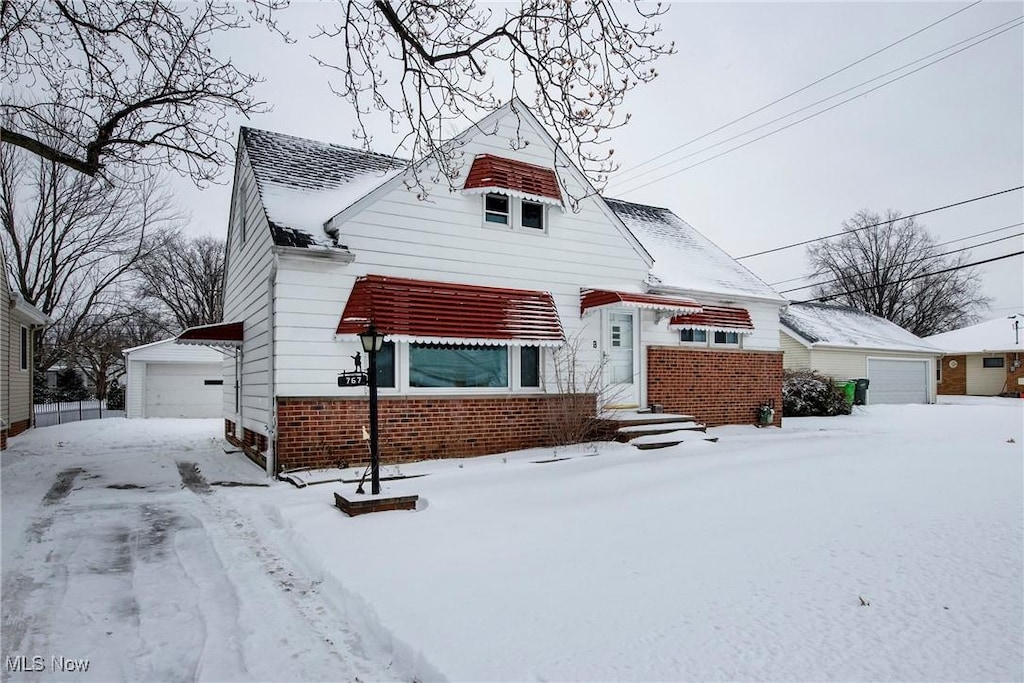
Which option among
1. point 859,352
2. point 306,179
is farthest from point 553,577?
point 859,352

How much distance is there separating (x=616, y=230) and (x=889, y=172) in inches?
859

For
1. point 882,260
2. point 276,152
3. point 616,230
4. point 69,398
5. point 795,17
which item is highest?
point 882,260

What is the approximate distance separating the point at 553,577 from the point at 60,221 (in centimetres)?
2825

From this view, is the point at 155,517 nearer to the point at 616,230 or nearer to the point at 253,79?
the point at 253,79

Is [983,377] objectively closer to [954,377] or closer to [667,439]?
[954,377]

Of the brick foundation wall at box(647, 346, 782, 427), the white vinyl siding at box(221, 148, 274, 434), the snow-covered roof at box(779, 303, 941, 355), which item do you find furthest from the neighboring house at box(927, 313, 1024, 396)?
the white vinyl siding at box(221, 148, 274, 434)

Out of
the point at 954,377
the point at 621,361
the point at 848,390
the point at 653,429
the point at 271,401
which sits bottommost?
the point at 653,429

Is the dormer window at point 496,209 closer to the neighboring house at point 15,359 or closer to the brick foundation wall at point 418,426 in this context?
the brick foundation wall at point 418,426

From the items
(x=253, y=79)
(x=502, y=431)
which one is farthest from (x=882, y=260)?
(x=253, y=79)

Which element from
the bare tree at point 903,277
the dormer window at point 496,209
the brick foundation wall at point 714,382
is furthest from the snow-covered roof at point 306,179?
the bare tree at point 903,277

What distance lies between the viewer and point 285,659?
11.4 feet

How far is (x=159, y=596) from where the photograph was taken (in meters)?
4.46

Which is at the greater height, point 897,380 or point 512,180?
point 512,180

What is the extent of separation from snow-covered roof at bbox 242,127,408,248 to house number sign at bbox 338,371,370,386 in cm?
213
